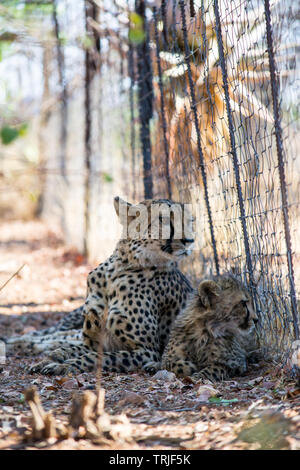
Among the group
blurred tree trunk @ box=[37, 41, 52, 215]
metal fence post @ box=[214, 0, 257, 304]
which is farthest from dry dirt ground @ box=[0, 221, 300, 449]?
blurred tree trunk @ box=[37, 41, 52, 215]

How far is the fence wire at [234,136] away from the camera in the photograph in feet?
13.2

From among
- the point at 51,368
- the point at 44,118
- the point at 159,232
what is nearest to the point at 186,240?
the point at 159,232

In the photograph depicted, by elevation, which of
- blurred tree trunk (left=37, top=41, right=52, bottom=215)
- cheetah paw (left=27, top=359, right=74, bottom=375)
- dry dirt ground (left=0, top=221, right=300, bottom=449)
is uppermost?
blurred tree trunk (left=37, top=41, right=52, bottom=215)

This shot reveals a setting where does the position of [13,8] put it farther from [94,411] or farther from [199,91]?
[94,411]

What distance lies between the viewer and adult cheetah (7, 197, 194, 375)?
16.3ft

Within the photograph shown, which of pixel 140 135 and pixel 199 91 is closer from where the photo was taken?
pixel 199 91

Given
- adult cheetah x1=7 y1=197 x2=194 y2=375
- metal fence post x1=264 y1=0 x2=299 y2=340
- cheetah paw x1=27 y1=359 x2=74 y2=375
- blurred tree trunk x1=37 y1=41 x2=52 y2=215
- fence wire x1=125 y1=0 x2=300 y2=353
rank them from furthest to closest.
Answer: blurred tree trunk x1=37 y1=41 x2=52 y2=215
adult cheetah x1=7 y1=197 x2=194 y2=375
cheetah paw x1=27 y1=359 x2=74 y2=375
fence wire x1=125 y1=0 x2=300 y2=353
metal fence post x1=264 y1=0 x2=299 y2=340

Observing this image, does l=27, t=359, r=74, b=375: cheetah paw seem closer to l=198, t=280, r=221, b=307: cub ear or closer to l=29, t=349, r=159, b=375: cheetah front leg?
l=29, t=349, r=159, b=375: cheetah front leg

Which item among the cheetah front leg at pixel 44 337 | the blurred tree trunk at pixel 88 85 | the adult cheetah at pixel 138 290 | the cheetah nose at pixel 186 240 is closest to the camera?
the adult cheetah at pixel 138 290

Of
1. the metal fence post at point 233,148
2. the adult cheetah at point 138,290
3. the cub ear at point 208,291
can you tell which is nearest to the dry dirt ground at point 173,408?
the adult cheetah at point 138,290

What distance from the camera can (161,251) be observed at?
203 inches

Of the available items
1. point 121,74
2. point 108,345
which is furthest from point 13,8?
point 121,74

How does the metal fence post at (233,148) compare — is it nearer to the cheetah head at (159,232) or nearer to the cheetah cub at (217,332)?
the cheetah cub at (217,332)
